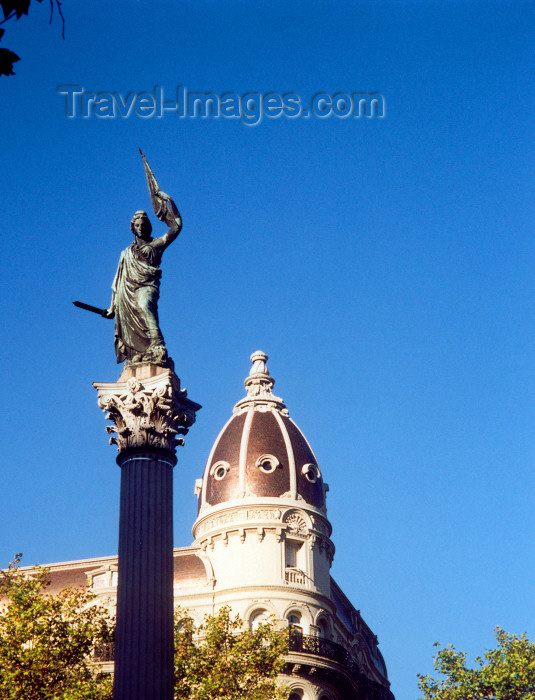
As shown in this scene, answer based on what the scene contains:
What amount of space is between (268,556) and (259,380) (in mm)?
10727

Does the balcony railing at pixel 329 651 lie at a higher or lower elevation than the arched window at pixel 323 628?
lower

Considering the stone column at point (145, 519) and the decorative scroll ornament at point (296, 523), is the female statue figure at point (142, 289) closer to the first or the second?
the stone column at point (145, 519)

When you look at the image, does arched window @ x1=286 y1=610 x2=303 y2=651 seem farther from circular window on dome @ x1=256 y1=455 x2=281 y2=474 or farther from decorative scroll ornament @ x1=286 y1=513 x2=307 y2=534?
circular window on dome @ x1=256 y1=455 x2=281 y2=474

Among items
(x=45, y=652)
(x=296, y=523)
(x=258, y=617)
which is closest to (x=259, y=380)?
Result: (x=296, y=523)

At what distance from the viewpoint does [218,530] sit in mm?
48594

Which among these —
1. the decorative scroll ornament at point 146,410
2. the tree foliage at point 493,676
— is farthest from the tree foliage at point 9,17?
the tree foliage at point 493,676

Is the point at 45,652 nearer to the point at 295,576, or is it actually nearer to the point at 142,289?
the point at 142,289

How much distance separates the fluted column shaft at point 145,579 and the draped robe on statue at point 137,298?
86.4 inches

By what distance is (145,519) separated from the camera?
15.0m

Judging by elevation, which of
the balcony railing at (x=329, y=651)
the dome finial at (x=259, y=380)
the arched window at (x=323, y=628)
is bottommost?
the balcony railing at (x=329, y=651)

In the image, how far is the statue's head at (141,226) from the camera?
703 inches

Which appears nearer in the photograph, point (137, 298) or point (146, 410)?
point (146, 410)

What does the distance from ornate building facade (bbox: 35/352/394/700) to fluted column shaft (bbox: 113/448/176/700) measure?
3054 centimetres

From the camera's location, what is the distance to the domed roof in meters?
49.2
